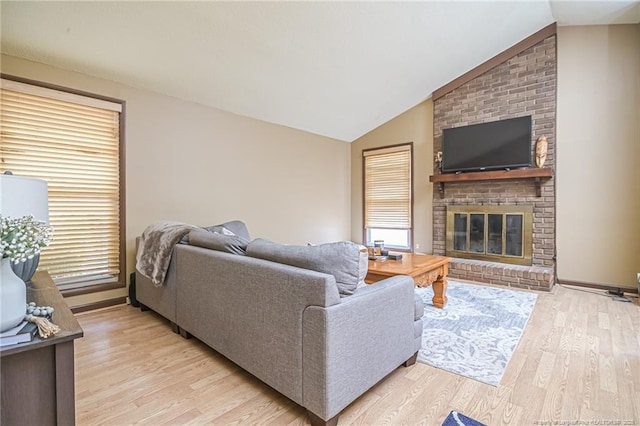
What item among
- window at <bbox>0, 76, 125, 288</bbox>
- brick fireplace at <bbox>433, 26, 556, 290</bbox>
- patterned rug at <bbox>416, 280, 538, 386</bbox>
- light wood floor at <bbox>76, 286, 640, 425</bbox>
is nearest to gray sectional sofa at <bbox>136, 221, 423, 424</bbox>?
light wood floor at <bbox>76, 286, 640, 425</bbox>

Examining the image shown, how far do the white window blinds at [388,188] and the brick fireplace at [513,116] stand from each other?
745mm

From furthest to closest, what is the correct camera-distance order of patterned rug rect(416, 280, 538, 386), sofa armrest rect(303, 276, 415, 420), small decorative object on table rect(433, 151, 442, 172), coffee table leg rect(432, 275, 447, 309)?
small decorative object on table rect(433, 151, 442, 172) < coffee table leg rect(432, 275, 447, 309) < patterned rug rect(416, 280, 538, 386) < sofa armrest rect(303, 276, 415, 420)

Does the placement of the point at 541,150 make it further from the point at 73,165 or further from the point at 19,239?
the point at 73,165

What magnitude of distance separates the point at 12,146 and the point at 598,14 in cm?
628

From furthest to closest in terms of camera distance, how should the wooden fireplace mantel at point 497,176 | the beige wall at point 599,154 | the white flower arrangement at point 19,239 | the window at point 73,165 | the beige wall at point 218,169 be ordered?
the wooden fireplace mantel at point 497,176 → the beige wall at point 599,154 → the beige wall at point 218,169 → the window at point 73,165 → the white flower arrangement at point 19,239

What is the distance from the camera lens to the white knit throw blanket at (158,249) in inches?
102

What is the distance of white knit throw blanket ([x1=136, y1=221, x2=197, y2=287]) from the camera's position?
258 centimetres

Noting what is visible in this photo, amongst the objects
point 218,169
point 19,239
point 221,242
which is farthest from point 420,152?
point 19,239

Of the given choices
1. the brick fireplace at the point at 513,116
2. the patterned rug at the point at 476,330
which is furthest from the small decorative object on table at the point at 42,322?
the brick fireplace at the point at 513,116

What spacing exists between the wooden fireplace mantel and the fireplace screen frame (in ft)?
1.10

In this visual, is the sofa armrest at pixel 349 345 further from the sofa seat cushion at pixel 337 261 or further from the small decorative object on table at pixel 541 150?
the small decorative object on table at pixel 541 150

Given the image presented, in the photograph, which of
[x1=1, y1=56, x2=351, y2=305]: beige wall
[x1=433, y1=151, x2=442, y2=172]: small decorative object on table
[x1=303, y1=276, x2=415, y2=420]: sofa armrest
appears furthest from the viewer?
[x1=433, y1=151, x2=442, y2=172]: small decorative object on table

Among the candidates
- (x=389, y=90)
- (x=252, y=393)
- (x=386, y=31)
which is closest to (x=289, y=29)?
(x=386, y=31)

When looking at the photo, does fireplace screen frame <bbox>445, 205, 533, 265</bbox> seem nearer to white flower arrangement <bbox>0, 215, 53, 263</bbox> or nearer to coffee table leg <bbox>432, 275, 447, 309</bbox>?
coffee table leg <bbox>432, 275, 447, 309</bbox>
